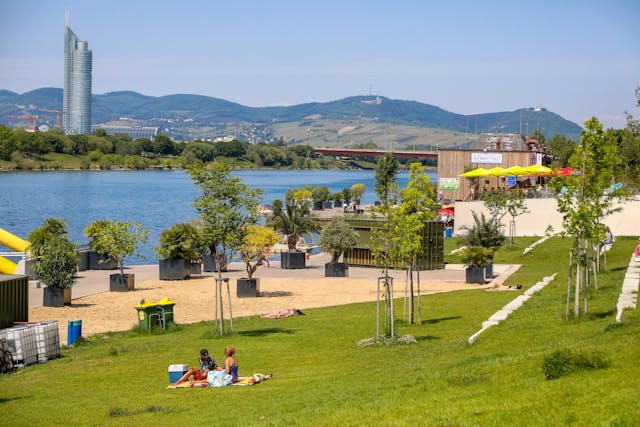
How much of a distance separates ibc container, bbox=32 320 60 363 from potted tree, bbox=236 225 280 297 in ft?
34.9

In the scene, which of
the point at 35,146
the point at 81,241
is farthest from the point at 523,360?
the point at 35,146

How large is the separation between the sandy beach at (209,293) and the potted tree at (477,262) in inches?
17.6

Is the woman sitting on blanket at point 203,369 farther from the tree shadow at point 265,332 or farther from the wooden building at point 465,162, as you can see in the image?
the wooden building at point 465,162

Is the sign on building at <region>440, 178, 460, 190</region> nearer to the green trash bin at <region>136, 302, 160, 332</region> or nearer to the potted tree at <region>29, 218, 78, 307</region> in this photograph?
the potted tree at <region>29, 218, 78, 307</region>

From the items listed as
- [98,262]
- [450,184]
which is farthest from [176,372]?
[450,184]

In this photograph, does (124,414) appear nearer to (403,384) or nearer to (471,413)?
(403,384)

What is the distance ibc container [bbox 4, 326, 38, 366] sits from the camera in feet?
57.3

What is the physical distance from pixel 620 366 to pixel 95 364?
1015 cm

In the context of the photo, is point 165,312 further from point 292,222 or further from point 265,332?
point 292,222

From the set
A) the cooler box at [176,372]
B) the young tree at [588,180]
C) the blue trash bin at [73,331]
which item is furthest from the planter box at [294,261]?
the cooler box at [176,372]

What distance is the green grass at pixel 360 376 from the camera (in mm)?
9766

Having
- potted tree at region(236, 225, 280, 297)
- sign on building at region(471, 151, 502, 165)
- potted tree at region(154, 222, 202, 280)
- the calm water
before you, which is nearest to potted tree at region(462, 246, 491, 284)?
potted tree at region(236, 225, 280, 297)

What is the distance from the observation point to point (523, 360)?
11.9 metres

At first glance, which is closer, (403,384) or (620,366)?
(620,366)
